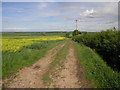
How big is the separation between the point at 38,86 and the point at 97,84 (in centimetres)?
259

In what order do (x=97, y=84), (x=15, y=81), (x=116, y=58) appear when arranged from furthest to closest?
(x=116, y=58), (x=15, y=81), (x=97, y=84)

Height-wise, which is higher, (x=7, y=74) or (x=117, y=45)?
(x=117, y=45)

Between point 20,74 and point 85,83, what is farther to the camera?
point 20,74

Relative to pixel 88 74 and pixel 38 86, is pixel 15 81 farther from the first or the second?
pixel 88 74

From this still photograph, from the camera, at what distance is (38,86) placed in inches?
265

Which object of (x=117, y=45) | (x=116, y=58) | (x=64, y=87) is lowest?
(x=64, y=87)

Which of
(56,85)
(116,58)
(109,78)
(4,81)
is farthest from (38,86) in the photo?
(116,58)

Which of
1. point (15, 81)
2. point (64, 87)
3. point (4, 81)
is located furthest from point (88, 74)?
point (4, 81)

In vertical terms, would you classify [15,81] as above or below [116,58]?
below

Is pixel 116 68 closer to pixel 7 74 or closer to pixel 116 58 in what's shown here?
pixel 116 58

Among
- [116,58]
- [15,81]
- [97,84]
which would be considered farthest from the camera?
[116,58]

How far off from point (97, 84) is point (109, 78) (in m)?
0.72

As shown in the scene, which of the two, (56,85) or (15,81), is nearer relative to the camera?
(56,85)

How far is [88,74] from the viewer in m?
7.75
